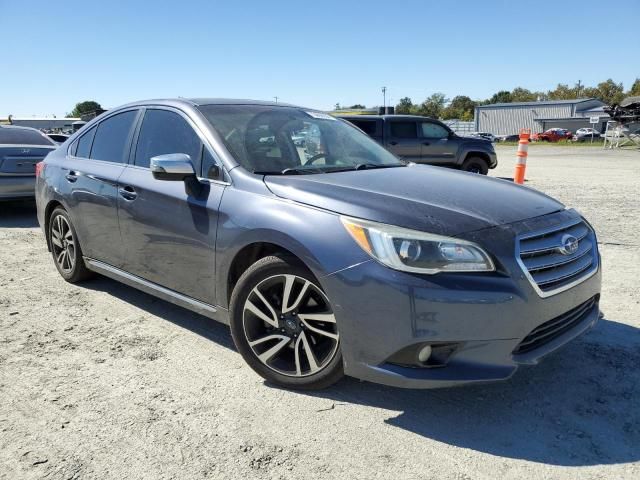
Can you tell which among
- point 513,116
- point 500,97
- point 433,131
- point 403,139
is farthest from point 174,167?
point 500,97

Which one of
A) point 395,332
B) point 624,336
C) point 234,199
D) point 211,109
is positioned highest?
point 211,109

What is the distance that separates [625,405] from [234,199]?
2414 millimetres

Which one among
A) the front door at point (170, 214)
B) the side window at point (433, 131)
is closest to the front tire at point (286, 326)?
the front door at point (170, 214)

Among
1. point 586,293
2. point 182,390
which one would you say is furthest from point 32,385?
point 586,293

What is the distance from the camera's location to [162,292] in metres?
3.66

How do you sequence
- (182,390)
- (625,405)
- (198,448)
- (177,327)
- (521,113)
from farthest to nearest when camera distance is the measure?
(521,113), (177,327), (182,390), (625,405), (198,448)

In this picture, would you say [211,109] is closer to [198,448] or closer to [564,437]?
[198,448]

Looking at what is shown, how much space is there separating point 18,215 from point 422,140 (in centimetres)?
961

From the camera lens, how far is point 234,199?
10.2ft

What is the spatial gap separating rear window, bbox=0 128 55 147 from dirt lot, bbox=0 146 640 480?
6130 mm

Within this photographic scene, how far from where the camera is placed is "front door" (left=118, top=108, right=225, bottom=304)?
326 centimetres

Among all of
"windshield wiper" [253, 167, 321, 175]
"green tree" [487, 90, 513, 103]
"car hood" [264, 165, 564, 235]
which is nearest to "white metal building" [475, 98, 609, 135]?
"green tree" [487, 90, 513, 103]

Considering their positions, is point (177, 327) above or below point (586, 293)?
below

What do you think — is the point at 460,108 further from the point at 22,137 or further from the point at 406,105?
the point at 22,137
